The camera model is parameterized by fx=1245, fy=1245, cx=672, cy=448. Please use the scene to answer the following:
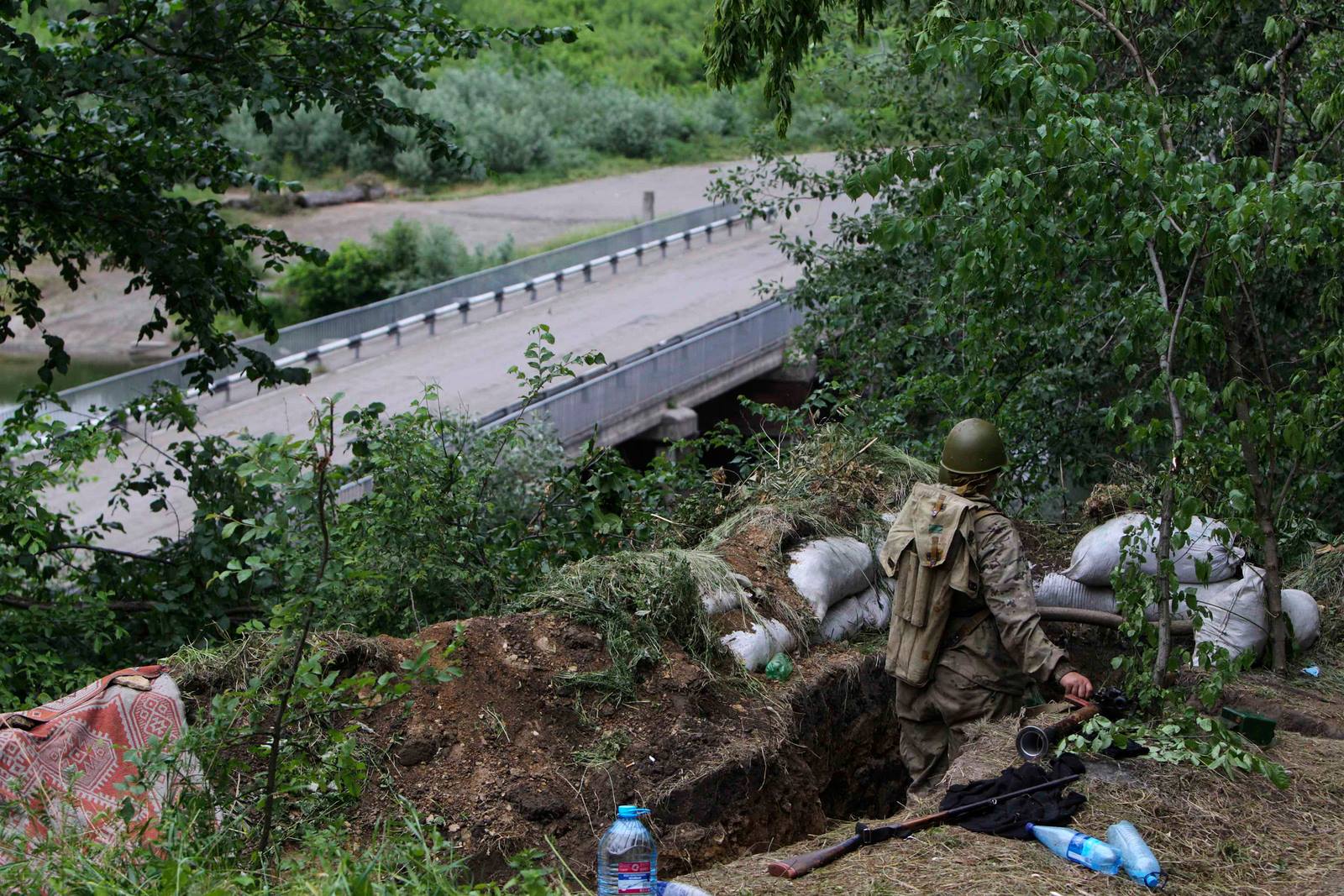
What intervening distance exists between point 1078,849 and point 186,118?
6.09 m

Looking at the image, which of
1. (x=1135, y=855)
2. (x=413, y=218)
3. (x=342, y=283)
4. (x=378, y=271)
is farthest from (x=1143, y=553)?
(x=413, y=218)

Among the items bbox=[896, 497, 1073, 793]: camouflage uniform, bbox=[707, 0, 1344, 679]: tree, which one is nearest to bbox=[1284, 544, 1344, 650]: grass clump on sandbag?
bbox=[707, 0, 1344, 679]: tree

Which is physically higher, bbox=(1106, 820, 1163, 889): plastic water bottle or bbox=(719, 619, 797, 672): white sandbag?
bbox=(1106, 820, 1163, 889): plastic water bottle

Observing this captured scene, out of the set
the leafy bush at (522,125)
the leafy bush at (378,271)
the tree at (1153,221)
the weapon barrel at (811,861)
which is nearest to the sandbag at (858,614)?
the tree at (1153,221)

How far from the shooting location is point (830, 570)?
637 cm

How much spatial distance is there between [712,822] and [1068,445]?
5337 millimetres

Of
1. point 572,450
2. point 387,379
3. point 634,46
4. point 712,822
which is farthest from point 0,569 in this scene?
point 634,46

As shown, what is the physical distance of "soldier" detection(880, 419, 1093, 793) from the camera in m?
4.58

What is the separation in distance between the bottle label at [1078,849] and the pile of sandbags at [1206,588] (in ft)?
6.52

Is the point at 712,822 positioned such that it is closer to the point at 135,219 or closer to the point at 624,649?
the point at 624,649

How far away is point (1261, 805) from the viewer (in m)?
4.12

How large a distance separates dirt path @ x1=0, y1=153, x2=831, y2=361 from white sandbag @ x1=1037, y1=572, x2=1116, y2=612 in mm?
20627

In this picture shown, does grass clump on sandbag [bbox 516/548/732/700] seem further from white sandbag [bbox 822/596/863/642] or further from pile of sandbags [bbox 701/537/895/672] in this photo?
white sandbag [bbox 822/596/863/642]

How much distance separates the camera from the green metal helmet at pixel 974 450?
478 centimetres
